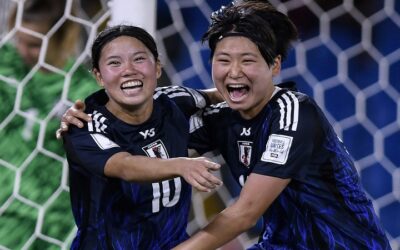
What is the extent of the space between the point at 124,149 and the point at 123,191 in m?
0.08

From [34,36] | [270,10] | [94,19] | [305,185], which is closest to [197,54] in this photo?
[94,19]

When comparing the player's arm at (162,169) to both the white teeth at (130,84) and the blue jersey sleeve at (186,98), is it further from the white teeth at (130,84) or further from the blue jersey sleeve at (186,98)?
the blue jersey sleeve at (186,98)

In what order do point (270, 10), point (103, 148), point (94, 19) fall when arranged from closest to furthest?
1. point (103, 148)
2. point (270, 10)
3. point (94, 19)

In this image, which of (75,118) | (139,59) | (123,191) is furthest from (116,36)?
(123,191)

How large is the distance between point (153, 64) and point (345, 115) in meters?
0.76

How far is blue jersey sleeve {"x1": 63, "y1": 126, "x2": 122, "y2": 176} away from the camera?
146 cm

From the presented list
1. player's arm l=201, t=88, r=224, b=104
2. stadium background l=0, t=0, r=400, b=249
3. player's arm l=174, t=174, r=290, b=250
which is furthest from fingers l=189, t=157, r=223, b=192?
stadium background l=0, t=0, r=400, b=249

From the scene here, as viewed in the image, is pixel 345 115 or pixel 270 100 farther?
pixel 345 115

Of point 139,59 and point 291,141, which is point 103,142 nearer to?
point 139,59

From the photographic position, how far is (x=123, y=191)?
5.01ft

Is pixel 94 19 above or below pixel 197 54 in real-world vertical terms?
above

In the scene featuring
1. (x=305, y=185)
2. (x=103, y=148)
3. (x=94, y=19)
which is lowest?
(x=305, y=185)

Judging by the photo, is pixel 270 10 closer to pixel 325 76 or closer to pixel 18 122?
pixel 325 76

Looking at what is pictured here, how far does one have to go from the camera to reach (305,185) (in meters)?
1.51
